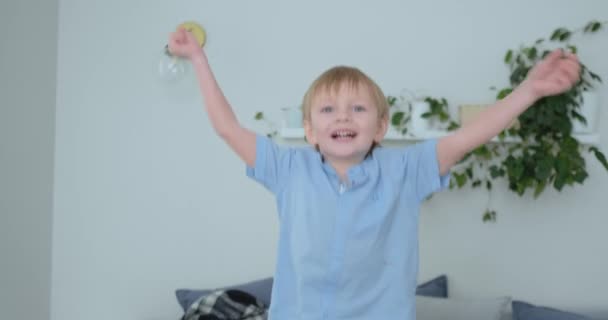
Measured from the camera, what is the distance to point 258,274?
2424mm

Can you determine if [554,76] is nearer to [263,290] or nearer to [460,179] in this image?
[460,179]

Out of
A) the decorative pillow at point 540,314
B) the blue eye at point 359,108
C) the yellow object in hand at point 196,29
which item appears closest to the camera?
the blue eye at point 359,108

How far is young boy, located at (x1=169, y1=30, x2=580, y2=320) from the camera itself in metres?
1.10

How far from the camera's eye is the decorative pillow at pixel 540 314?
195 centimetres

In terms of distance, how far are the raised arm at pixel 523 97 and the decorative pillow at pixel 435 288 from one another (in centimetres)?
116

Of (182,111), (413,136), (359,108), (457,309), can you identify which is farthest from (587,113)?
(182,111)

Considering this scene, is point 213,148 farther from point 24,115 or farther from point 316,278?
point 316,278

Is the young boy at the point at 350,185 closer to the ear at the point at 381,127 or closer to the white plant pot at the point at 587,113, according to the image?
the ear at the point at 381,127

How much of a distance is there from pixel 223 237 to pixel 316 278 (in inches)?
54.8

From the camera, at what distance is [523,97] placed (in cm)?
109

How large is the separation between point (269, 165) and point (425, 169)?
323mm

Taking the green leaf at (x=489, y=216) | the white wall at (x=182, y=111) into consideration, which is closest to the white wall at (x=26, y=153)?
the white wall at (x=182, y=111)

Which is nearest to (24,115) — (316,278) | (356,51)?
(356,51)

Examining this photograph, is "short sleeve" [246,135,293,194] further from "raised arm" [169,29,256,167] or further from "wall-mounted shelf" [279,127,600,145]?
"wall-mounted shelf" [279,127,600,145]
